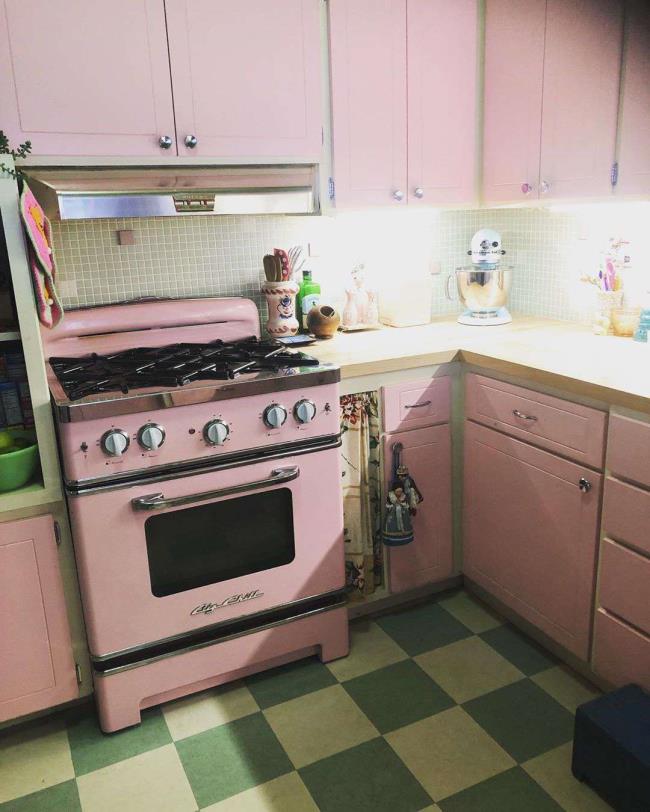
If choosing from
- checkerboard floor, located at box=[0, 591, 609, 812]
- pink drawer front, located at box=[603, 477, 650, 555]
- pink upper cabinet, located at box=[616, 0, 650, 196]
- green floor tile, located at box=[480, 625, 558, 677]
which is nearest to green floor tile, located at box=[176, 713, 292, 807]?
checkerboard floor, located at box=[0, 591, 609, 812]

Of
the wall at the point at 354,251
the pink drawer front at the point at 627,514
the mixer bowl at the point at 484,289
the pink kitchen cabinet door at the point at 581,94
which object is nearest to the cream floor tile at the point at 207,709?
the pink drawer front at the point at 627,514

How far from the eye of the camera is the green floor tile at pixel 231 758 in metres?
1.79

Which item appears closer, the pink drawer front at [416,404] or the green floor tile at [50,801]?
the green floor tile at [50,801]

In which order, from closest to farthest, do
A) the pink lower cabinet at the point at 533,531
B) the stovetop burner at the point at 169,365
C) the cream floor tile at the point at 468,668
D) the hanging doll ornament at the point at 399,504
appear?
1. the stovetop burner at the point at 169,365
2. the pink lower cabinet at the point at 533,531
3. the cream floor tile at the point at 468,668
4. the hanging doll ornament at the point at 399,504

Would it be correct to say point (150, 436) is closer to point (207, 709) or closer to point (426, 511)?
point (207, 709)

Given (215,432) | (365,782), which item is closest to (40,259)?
(215,432)

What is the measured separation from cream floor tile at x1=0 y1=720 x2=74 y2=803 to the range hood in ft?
4.85

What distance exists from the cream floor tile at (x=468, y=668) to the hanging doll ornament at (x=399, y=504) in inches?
14.7

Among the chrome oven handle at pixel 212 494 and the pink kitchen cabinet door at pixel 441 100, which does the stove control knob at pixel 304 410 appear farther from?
the pink kitchen cabinet door at pixel 441 100

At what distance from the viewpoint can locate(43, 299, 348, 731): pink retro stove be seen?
6.03ft

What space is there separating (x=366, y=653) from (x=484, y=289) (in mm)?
1398

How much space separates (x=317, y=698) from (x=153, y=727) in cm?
48

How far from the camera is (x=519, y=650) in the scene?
2.28m

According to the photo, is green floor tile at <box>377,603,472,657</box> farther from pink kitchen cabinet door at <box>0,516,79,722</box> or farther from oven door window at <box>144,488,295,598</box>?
pink kitchen cabinet door at <box>0,516,79,722</box>
